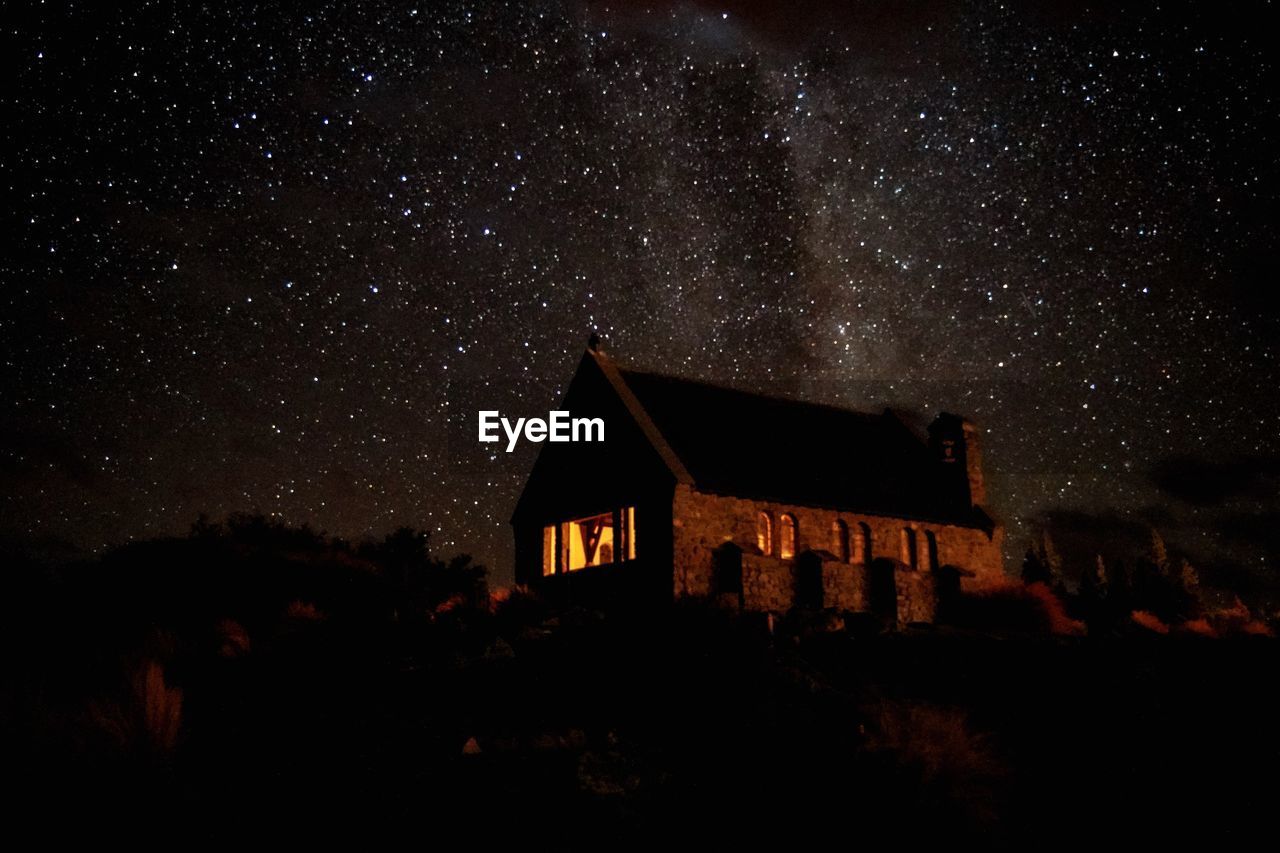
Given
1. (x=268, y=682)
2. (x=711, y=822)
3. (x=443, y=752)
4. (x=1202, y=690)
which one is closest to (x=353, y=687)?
(x=268, y=682)

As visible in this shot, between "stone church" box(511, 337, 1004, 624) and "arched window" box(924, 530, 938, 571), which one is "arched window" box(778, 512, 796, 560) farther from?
"arched window" box(924, 530, 938, 571)

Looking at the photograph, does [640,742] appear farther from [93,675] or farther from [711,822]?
[93,675]

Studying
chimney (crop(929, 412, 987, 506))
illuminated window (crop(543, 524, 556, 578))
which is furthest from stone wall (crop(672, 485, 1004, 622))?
illuminated window (crop(543, 524, 556, 578))

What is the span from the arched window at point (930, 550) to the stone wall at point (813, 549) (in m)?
0.05

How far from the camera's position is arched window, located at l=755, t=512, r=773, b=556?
26.2 metres

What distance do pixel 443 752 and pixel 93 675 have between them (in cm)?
628

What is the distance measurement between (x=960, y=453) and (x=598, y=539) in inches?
485

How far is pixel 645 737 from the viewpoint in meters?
13.4

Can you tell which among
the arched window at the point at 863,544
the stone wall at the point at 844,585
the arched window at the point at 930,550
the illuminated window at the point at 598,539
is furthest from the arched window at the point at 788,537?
the arched window at the point at 930,550

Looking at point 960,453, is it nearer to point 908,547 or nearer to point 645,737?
point 908,547

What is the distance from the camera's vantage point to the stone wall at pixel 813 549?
80.9ft

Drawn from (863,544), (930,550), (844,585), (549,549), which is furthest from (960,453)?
(549,549)

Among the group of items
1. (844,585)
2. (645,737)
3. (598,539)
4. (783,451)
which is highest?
(783,451)

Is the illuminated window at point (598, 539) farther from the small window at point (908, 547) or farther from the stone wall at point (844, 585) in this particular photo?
the small window at point (908, 547)
